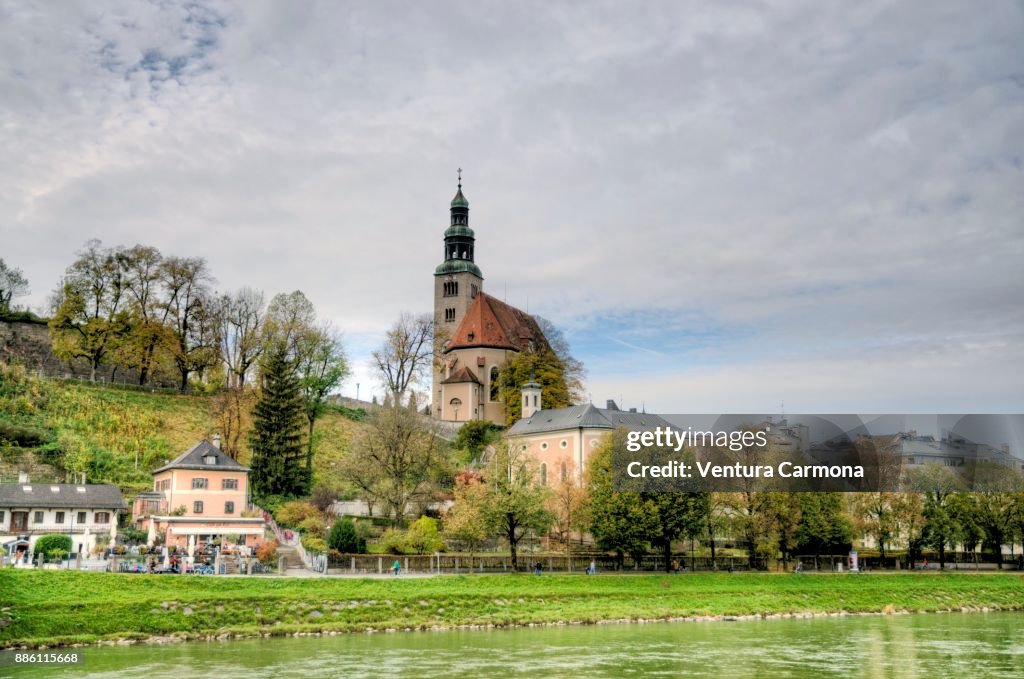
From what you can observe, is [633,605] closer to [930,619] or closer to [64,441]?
[930,619]

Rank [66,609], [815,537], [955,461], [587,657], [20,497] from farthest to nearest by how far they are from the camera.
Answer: [955,461]
[815,537]
[20,497]
[66,609]
[587,657]

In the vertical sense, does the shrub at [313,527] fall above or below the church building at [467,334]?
below

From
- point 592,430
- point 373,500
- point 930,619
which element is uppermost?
point 592,430

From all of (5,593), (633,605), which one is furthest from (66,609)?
(633,605)

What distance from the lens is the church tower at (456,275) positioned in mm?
107000

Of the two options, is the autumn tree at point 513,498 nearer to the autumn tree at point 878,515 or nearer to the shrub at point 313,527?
the shrub at point 313,527

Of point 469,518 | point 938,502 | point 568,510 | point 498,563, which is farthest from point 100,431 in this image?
point 938,502

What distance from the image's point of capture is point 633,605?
143ft

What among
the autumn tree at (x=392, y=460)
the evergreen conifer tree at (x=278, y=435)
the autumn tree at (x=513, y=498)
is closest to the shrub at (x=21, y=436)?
the evergreen conifer tree at (x=278, y=435)

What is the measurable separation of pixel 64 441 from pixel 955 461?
62.8 m

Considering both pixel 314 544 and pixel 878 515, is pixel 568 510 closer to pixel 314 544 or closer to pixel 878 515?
pixel 314 544

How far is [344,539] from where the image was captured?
4759cm

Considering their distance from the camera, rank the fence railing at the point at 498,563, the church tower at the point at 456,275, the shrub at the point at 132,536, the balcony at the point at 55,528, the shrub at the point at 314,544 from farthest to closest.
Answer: the church tower at the point at 456,275 → the shrub at the point at 132,536 → the shrub at the point at 314,544 → the balcony at the point at 55,528 → the fence railing at the point at 498,563

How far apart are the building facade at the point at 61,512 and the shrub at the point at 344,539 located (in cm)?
1116
